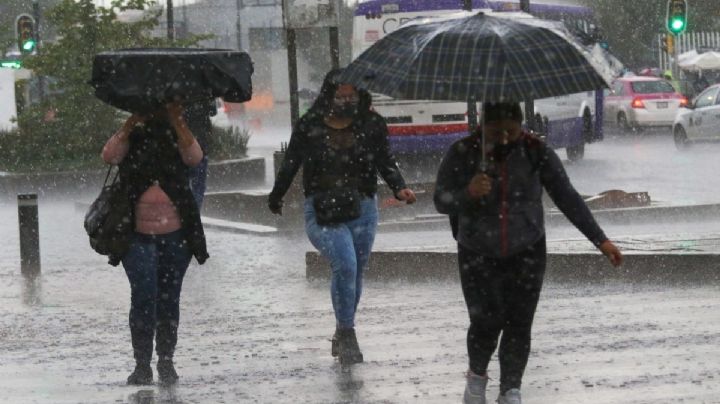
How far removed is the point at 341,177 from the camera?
31.6 ft

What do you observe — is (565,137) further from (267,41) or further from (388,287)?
(267,41)

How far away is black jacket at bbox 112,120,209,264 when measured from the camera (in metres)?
8.98

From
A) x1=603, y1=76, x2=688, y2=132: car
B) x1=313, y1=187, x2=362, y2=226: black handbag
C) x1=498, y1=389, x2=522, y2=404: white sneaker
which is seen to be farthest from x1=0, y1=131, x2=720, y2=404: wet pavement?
x1=603, y1=76, x2=688, y2=132: car

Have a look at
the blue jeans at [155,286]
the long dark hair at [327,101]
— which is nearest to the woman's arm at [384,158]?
the long dark hair at [327,101]

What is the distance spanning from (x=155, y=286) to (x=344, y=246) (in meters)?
1.17

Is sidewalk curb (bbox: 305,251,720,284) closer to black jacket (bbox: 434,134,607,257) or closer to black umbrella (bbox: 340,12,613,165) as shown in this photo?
black jacket (bbox: 434,134,607,257)

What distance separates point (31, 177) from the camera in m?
28.3

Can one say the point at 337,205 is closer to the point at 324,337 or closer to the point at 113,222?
the point at 113,222

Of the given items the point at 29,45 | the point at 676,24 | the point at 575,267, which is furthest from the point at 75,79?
the point at 575,267

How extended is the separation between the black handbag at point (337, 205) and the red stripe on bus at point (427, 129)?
2128cm

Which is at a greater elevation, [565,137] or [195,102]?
[195,102]

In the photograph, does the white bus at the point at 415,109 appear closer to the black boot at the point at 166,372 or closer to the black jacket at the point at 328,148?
the black jacket at the point at 328,148

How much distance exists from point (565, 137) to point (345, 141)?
23.9m

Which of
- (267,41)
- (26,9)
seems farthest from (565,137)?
(267,41)
